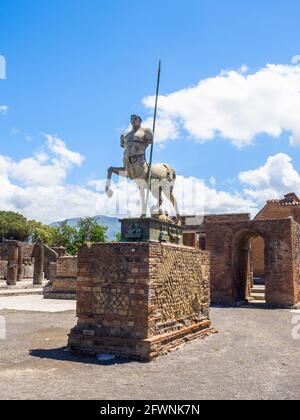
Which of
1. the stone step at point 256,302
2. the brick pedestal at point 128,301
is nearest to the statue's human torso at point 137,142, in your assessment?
the brick pedestal at point 128,301

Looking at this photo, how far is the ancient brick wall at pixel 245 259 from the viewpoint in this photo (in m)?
17.2

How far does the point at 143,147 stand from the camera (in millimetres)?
8758

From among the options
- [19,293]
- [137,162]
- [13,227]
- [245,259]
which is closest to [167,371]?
[137,162]

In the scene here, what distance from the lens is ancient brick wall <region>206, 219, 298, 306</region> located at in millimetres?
17172

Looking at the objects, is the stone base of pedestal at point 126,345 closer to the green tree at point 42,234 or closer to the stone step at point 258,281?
the stone step at point 258,281

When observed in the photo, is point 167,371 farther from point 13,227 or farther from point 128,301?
point 13,227

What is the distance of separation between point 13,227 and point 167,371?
175 ft

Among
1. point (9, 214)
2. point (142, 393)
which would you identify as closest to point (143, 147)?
point (142, 393)

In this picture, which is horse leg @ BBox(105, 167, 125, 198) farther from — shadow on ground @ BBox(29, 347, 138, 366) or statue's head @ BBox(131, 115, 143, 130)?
shadow on ground @ BBox(29, 347, 138, 366)

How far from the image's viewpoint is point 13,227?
56406 millimetres

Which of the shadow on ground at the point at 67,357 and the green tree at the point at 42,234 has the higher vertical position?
the green tree at the point at 42,234

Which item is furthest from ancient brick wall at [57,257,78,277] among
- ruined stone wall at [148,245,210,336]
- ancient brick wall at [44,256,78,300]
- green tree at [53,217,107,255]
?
green tree at [53,217,107,255]

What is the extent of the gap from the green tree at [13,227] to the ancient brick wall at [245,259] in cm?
4232
